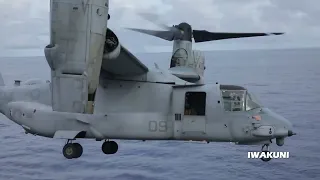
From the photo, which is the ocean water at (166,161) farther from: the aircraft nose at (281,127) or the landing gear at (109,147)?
the aircraft nose at (281,127)

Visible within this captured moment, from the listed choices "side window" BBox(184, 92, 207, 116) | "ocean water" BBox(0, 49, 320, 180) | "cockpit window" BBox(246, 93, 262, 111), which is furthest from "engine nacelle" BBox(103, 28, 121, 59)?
"ocean water" BBox(0, 49, 320, 180)

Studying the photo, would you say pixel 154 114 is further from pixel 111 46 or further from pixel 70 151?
pixel 111 46

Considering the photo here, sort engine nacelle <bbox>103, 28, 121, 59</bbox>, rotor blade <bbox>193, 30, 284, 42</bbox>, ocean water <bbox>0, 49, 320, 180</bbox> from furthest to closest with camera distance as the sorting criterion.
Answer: ocean water <bbox>0, 49, 320, 180</bbox>, rotor blade <bbox>193, 30, 284, 42</bbox>, engine nacelle <bbox>103, 28, 121, 59</bbox>

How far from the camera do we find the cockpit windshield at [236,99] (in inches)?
684

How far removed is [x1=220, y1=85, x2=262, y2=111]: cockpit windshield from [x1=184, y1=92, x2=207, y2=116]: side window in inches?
33.2

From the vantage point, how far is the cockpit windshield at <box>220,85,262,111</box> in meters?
17.4

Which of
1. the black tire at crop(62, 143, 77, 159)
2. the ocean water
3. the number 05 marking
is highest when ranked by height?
the number 05 marking

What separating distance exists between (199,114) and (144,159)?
32617mm

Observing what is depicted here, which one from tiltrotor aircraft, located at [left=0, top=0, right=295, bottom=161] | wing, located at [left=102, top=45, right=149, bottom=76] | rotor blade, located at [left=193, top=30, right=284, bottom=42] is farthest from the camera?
rotor blade, located at [left=193, top=30, right=284, bottom=42]

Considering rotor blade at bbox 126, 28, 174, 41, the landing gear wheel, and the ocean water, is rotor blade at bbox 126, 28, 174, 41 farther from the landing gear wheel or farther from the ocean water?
the ocean water

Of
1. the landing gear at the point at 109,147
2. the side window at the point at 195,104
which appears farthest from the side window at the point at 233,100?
the landing gear at the point at 109,147

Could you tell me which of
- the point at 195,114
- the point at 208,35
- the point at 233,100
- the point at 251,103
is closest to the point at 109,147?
the point at 195,114

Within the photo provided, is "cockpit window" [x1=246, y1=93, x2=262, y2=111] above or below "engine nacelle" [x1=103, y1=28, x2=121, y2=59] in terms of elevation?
below

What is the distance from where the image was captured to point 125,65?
1695 centimetres
